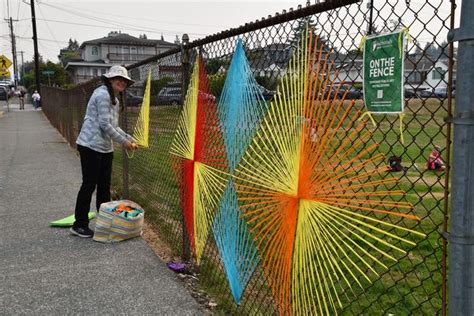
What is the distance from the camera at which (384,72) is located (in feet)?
5.66

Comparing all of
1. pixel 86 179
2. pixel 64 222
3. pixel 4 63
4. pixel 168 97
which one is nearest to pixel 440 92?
pixel 168 97

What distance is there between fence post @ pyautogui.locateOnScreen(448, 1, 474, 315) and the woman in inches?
151

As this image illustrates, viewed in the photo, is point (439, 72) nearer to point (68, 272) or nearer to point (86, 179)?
point (68, 272)

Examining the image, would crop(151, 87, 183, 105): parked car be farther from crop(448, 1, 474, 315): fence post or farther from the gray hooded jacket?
crop(448, 1, 474, 315): fence post

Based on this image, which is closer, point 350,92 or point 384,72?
point 384,72

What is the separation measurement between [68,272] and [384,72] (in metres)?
3.43

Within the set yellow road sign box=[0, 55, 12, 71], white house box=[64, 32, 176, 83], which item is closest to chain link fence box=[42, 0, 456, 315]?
yellow road sign box=[0, 55, 12, 71]

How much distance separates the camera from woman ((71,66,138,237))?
4.89m

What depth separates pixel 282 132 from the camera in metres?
2.38

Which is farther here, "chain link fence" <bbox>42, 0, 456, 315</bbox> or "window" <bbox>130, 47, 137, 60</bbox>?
"window" <bbox>130, 47, 137, 60</bbox>

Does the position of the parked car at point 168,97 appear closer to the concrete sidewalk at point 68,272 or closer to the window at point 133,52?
the concrete sidewalk at point 68,272

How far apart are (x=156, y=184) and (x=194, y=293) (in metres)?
2.34

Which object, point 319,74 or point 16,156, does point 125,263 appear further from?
point 16,156

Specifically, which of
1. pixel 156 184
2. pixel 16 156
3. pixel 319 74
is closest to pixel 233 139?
pixel 319 74
